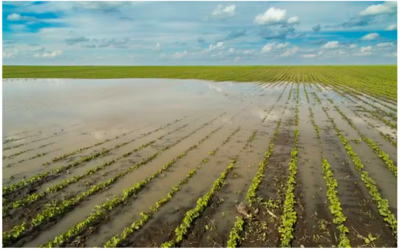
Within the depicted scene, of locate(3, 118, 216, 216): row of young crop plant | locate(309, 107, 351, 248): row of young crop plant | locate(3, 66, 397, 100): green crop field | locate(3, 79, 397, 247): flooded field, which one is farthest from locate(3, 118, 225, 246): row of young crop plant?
locate(3, 66, 397, 100): green crop field

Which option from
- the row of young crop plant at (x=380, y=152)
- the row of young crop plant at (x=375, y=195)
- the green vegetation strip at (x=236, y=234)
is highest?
the row of young crop plant at (x=380, y=152)

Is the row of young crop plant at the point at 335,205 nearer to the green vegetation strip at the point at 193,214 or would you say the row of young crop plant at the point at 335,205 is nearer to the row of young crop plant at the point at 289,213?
the row of young crop plant at the point at 289,213

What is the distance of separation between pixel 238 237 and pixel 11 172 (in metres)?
9.20

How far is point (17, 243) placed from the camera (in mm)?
7656

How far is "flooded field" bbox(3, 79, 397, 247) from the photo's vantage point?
26.1 feet

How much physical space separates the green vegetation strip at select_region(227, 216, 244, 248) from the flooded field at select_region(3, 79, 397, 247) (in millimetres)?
29

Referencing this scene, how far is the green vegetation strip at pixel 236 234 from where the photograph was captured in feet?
24.4

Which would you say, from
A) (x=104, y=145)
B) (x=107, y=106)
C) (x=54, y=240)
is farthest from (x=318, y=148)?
(x=107, y=106)

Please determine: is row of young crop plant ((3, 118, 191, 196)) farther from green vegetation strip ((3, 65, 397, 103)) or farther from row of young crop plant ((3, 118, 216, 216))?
green vegetation strip ((3, 65, 397, 103))

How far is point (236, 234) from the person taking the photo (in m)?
7.73

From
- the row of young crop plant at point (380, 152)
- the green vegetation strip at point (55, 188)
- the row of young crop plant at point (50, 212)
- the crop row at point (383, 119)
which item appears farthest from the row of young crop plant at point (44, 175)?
the crop row at point (383, 119)

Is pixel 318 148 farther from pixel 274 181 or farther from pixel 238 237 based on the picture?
pixel 238 237

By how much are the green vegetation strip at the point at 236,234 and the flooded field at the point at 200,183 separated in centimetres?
3

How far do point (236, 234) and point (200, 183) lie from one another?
3457 mm
